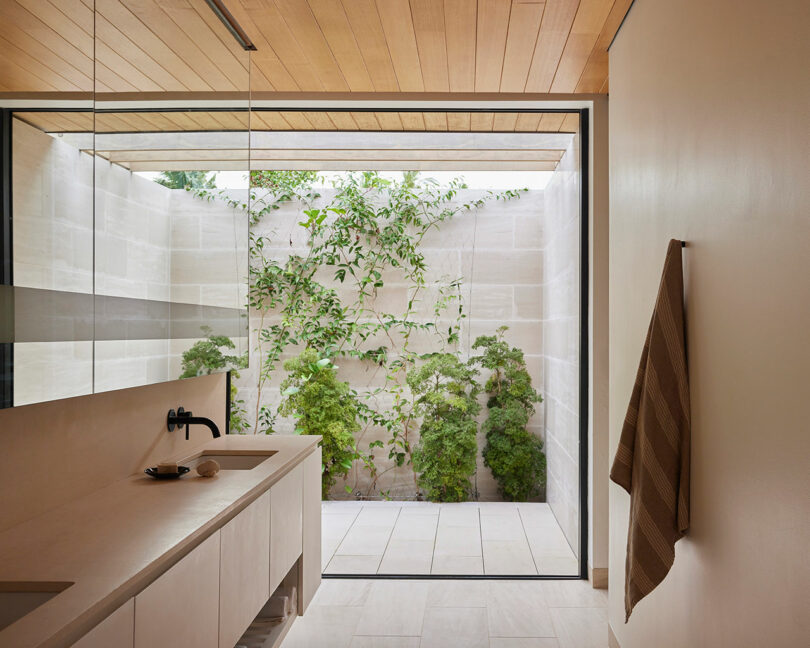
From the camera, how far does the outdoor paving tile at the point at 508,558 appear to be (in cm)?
383

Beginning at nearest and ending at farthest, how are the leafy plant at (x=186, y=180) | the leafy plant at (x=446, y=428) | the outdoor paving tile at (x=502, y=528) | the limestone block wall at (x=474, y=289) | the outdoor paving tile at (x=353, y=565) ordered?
the leafy plant at (x=186, y=180)
the outdoor paving tile at (x=353, y=565)
the outdoor paving tile at (x=502, y=528)
the leafy plant at (x=446, y=428)
the limestone block wall at (x=474, y=289)

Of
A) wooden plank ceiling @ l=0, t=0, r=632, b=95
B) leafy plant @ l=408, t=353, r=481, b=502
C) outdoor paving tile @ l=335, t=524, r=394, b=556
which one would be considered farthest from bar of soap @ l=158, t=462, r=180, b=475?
leafy plant @ l=408, t=353, r=481, b=502

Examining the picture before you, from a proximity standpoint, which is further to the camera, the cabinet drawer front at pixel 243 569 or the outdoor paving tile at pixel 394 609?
the outdoor paving tile at pixel 394 609

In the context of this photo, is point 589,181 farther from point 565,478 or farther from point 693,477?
point 693,477

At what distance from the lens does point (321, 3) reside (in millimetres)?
2516

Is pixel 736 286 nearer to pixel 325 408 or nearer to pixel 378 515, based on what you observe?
pixel 378 515

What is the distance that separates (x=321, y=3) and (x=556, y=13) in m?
0.85

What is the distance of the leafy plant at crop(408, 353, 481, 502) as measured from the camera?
516 cm

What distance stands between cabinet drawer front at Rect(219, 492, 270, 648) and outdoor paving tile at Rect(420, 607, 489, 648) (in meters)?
0.91

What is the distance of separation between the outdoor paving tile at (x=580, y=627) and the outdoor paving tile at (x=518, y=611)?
4 cm

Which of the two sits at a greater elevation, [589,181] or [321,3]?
[321,3]

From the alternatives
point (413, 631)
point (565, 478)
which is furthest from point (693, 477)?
point (565, 478)

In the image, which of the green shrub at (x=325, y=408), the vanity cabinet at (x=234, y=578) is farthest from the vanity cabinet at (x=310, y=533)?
the green shrub at (x=325, y=408)

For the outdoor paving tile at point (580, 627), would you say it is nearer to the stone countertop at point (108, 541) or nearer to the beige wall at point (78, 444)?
the stone countertop at point (108, 541)
